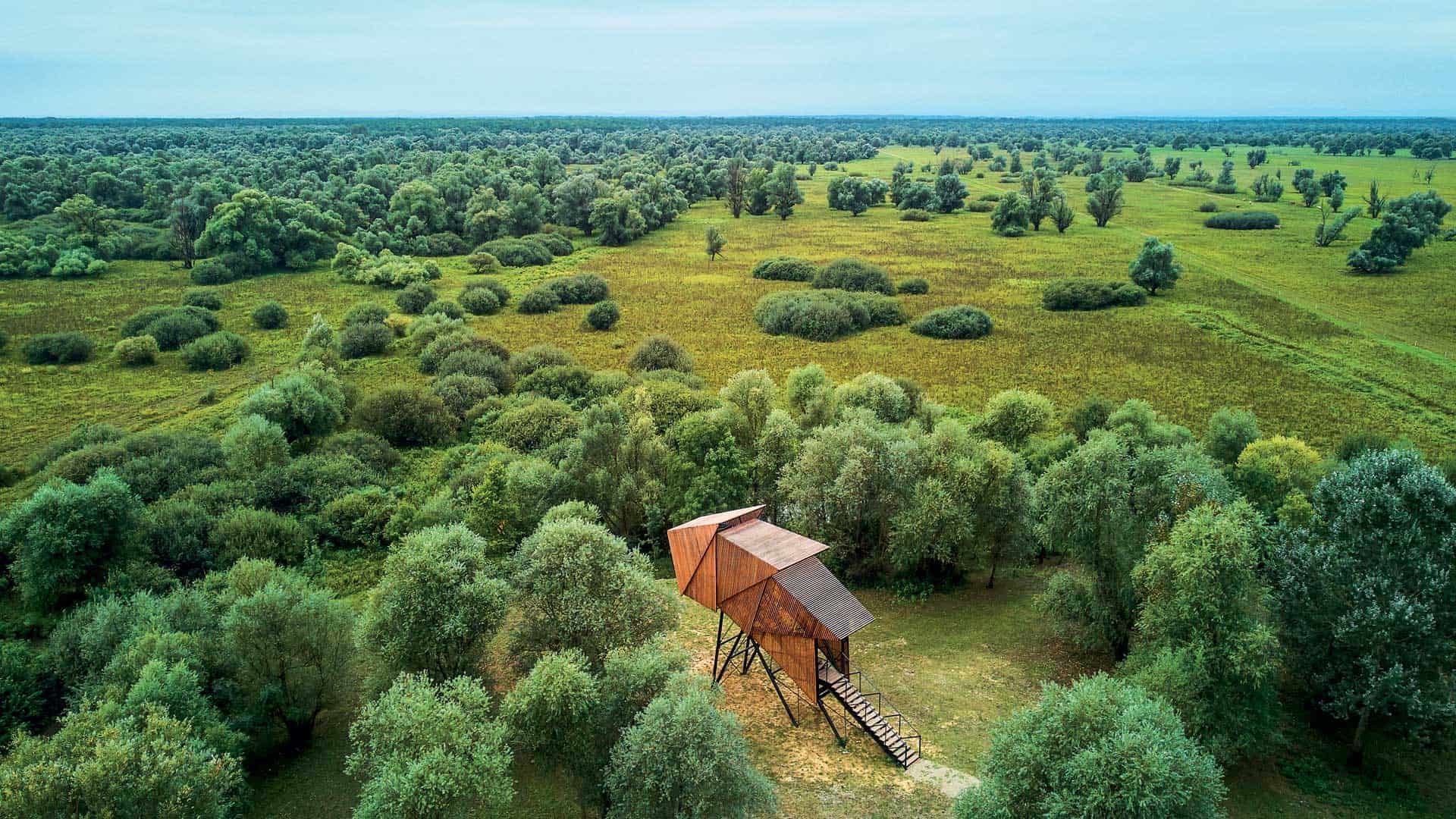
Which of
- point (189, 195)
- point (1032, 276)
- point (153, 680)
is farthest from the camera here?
point (189, 195)

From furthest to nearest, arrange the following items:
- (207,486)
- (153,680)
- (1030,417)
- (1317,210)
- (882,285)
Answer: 1. (1317,210)
2. (882,285)
3. (1030,417)
4. (207,486)
5. (153,680)

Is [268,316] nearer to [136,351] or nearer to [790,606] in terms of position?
[136,351]

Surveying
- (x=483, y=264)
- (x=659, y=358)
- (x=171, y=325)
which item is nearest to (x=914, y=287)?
(x=659, y=358)

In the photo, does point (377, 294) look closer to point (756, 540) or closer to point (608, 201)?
point (608, 201)

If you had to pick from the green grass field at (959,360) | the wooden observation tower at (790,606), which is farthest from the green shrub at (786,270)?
the wooden observation tower at (790,606)

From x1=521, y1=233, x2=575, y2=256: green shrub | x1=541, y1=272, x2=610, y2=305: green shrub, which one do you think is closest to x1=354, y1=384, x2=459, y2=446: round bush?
x1=541, y1=272, x2=610, y2=305: green shrub

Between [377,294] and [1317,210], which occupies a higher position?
[1317,210]

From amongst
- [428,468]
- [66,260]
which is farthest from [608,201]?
[428,468]

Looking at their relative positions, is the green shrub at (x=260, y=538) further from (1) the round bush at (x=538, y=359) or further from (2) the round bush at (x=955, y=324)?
(2) the round bush at (x=955, y=324)
